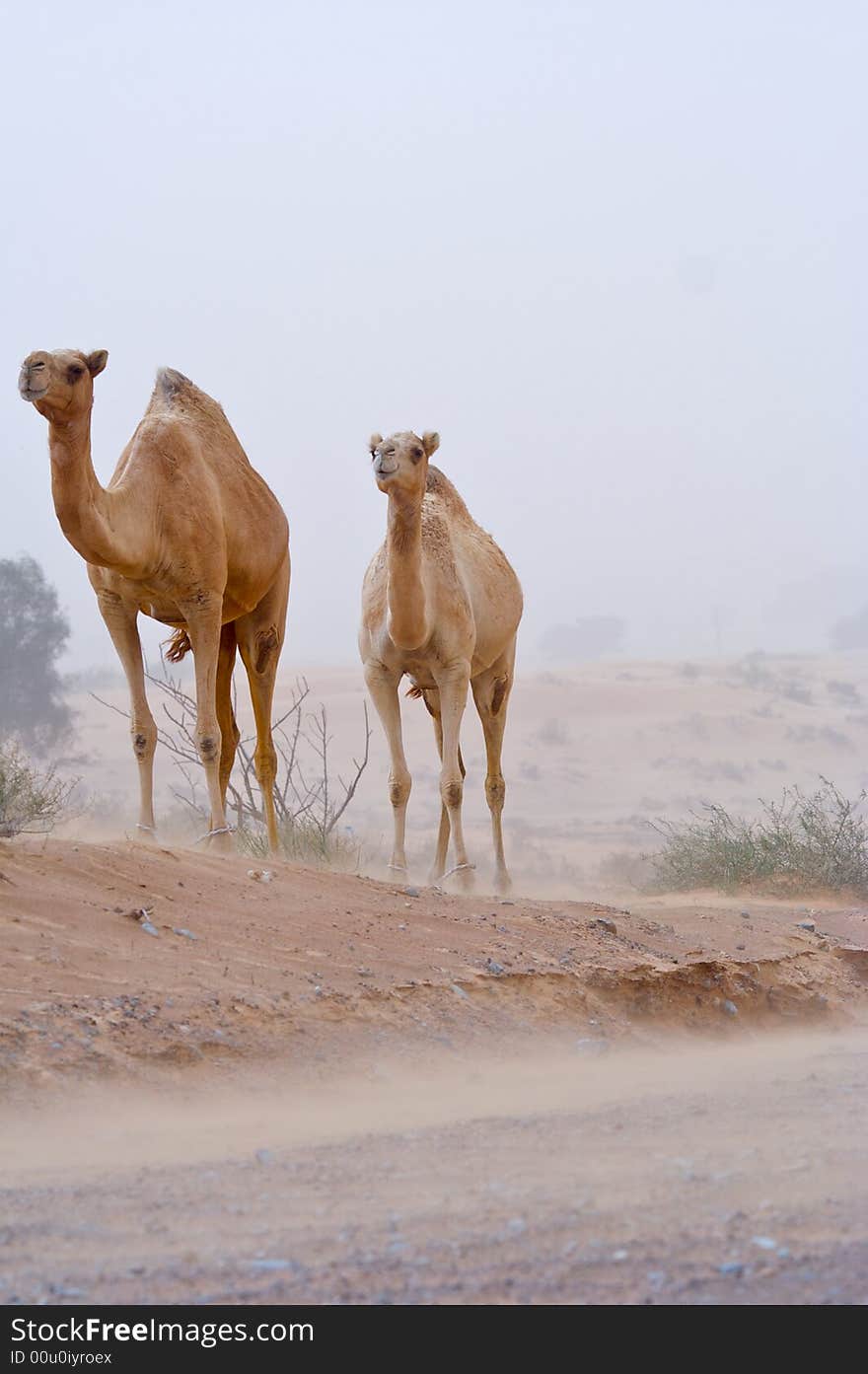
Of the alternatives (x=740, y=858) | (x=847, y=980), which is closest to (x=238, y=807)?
(x=740, y=858)

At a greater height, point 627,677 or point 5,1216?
point 627,677

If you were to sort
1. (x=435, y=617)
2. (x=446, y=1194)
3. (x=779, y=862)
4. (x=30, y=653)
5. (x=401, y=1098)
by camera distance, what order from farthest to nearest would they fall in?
(x=30, y=653)
(x=779, y=862)
(x=435, y=617)
(x=401, y=1098)
(x=446, y=1194)

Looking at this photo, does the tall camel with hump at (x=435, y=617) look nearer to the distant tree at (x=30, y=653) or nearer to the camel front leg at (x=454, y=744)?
the camel front leg at (x=454, y=744)

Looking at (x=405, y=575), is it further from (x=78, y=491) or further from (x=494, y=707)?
(x=494, y=707)

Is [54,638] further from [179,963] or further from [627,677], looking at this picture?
[179,963]

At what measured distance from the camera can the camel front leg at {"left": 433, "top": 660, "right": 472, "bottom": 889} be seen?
1035 centimetres

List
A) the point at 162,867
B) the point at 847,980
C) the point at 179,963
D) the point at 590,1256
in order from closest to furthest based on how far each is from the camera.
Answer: the point at 590,1256, the point at 179,963, the point at 162,867, the point at 847,980

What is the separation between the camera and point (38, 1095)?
14.4 ft

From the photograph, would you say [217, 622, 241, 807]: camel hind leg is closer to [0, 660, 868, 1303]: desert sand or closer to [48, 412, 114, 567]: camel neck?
[0, 660, 868, 1303]: desert sand

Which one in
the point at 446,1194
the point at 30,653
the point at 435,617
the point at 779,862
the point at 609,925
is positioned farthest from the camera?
the point at 30,653

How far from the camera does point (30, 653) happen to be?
32406mm

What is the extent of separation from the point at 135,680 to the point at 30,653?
24.7 meters

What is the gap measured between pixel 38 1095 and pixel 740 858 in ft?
35.7

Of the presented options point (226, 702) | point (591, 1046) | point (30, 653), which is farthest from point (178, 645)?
point (30, 653)
